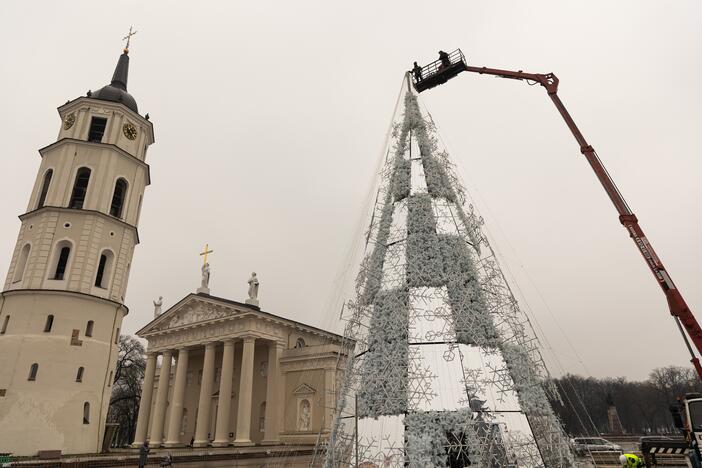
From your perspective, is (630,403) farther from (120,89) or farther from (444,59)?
(120,89)

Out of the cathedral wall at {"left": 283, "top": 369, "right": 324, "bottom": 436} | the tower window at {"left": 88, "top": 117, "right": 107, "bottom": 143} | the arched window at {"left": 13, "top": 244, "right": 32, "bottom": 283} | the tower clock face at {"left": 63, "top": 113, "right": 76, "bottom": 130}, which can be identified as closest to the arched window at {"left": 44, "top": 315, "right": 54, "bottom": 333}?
the arched window at {"left": 13, "top": 244, "right": 32, "bottom": 283}

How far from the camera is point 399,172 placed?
41.3 ft

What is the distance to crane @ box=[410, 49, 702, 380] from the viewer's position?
43.2ft

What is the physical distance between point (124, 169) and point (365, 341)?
23302mm

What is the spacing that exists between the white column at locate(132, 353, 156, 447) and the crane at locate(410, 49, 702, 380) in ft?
123

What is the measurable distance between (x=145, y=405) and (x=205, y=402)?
891cm

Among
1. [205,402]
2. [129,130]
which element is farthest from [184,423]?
[129,130]

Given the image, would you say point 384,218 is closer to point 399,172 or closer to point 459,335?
point 399,172

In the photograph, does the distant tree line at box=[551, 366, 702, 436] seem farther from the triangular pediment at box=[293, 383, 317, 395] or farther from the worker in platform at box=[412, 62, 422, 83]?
the worker in platform at box=[412, 62, 422, 83]

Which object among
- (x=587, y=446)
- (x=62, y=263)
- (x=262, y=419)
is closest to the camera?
(x=587, y=446)

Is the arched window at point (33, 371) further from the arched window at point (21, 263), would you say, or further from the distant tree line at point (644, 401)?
the distant tree line at point (644, 401)

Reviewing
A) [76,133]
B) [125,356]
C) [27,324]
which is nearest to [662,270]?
[27,324]

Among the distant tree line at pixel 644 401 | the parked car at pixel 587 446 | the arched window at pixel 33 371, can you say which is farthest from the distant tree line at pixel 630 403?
the parked car at pixel 587 446

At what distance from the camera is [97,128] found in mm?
27859
